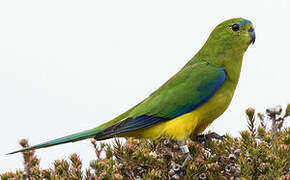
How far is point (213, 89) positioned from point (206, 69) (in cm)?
41

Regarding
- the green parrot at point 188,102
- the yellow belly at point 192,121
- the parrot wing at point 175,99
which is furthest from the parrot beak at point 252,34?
the yellow belly at point 192,121

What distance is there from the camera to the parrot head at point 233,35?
553 cm

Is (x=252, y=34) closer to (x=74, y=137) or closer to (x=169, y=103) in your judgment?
(x=169, y=103)

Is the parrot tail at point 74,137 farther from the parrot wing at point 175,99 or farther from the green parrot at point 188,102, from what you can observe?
the parrot wing at point 175,99

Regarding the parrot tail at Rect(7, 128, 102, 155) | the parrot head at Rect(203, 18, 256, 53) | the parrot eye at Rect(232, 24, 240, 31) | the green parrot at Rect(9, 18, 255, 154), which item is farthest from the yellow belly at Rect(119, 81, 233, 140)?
the parrot eye at Rect(232, 24, 240, 31)

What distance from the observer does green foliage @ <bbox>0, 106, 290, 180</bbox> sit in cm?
304

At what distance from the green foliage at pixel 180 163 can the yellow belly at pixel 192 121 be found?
33.7 inches

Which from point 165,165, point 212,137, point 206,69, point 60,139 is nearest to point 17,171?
point 60,139

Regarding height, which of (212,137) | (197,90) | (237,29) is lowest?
(212,137)

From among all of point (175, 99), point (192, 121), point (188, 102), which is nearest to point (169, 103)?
point (175, 99)

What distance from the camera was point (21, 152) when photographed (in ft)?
14.6

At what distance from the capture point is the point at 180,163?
3.28 metres

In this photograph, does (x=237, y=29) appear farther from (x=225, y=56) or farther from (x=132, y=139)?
(x=132, y=139)

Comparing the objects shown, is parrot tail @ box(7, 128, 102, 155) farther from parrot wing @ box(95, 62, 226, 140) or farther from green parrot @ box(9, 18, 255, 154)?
parrot wing @ box(95, 62, 226, 140)
